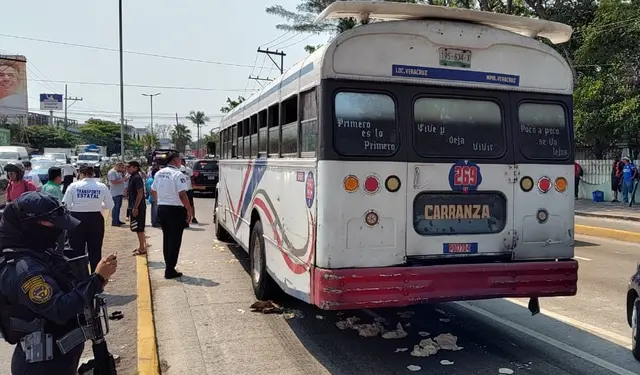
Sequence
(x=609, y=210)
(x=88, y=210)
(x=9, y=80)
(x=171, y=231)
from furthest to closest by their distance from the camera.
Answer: (x=9, y=80) → (x=609, y=210) → (x=171, y=231) → (x=88, y=210)

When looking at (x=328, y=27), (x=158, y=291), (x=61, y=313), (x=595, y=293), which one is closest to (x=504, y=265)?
(x=595, y=293)

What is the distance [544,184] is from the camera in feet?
17.6

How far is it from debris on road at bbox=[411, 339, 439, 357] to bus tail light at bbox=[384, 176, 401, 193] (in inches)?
61.3

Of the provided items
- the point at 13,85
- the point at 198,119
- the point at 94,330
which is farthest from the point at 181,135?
the point at 94,330

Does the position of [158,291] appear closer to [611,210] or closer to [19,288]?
[19,288]

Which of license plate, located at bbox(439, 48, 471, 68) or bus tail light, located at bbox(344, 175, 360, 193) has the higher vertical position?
license plate, located at bbox(439, 48, 471, 68)

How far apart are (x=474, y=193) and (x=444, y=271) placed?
32.1 inches

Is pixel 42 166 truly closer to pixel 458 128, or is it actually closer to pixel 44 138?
pixel 458 128

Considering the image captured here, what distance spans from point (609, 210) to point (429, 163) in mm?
15602

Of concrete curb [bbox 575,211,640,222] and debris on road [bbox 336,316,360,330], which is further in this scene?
concrete curb [bbox 575,211,640,222]

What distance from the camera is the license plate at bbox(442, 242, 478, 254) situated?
5.10m

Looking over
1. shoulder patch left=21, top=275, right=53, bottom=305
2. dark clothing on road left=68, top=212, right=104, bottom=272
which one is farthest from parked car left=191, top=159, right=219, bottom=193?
shoulder patch left=21, top=275, right=53, bottom=305

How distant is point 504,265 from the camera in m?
5.09

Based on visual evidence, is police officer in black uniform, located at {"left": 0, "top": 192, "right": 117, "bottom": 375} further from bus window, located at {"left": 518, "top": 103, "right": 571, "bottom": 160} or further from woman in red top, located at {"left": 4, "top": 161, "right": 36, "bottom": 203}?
woman in red top, located at {"left": 4, "top": 161, "right": 36, "bottom": 203}
